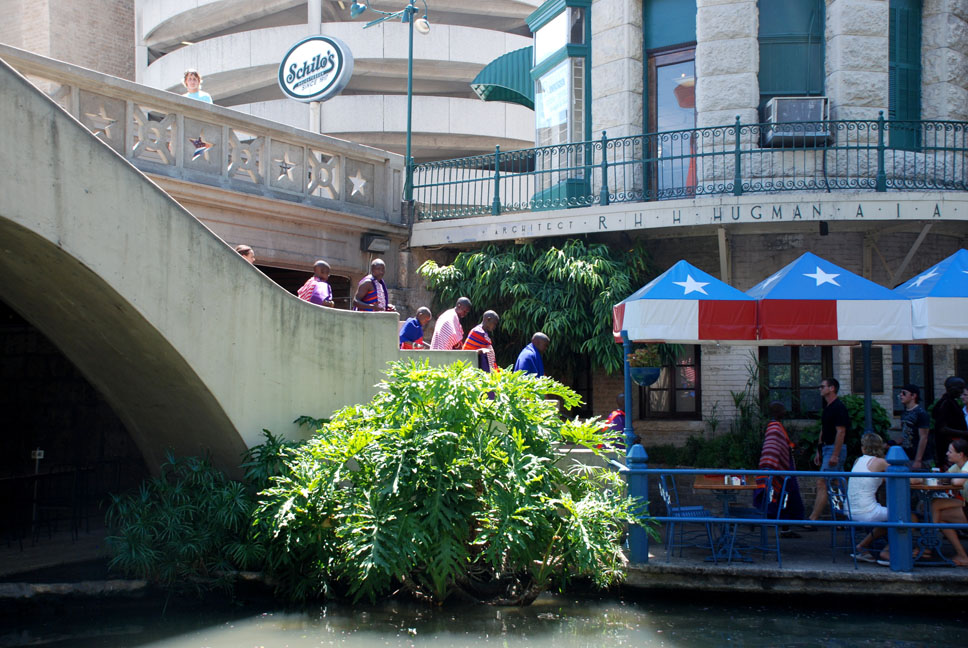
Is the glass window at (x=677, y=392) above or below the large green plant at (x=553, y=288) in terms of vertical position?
below

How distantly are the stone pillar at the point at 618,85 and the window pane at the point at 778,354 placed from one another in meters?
3.20

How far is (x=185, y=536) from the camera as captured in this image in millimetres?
9297

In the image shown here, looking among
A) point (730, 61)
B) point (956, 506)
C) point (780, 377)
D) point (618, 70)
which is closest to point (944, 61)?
point (730, 61)

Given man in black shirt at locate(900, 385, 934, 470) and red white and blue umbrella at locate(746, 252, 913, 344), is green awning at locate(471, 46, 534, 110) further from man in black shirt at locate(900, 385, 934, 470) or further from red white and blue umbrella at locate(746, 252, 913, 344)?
man in black shirt at locate(900, 385, 934, 470)

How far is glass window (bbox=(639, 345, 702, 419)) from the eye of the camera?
14867 mm

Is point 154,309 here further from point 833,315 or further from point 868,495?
point 868,495

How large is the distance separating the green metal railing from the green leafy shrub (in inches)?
275

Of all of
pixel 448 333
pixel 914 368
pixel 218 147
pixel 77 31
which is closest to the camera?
pixel 448 333

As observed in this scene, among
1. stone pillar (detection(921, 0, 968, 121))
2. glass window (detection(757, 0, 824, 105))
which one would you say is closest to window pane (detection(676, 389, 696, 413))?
glass window (detection(757, 0, 824, 105))

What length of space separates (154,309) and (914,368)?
36.3ft

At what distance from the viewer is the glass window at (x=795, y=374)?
14.5 metres

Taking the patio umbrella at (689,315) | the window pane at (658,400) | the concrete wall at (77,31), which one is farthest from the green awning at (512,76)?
the concrete wall at (77,31)

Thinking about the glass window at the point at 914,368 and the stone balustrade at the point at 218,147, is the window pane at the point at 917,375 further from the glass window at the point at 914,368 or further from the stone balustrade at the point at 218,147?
the stone balustrade at the point at 218,147

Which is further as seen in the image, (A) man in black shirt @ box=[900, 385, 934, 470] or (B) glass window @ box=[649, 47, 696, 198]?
(B) glass window @ box=[649, 47, 696, 198]
